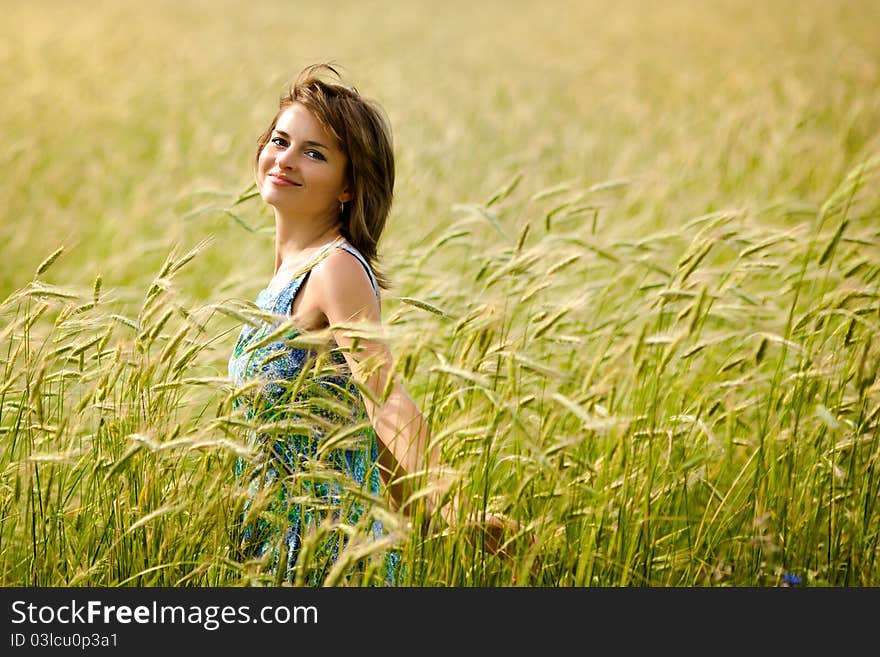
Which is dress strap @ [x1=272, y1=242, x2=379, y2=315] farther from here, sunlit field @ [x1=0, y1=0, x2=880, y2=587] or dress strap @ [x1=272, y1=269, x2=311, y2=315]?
sunlit field @ [x1=0, y1=0, x2=880, y2=587]

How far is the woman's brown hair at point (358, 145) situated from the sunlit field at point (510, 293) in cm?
25

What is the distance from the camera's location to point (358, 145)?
210 centimetres

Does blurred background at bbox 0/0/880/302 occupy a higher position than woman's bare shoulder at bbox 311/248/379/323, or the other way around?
blurred background at bbox 0/0/880/302

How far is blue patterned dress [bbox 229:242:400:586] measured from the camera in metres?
1.64

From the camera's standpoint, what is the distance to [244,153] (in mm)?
6141

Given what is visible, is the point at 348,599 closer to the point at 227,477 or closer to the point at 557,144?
the point at 227,477

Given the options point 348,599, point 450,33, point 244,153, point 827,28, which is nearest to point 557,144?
point 244,153

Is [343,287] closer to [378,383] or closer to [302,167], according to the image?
[378,383]

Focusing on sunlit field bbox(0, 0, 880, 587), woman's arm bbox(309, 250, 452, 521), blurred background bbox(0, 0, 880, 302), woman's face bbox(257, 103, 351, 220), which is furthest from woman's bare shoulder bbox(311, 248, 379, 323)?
blurred background bbox(0, 0, 880, 302)

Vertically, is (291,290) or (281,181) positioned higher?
(281,181)

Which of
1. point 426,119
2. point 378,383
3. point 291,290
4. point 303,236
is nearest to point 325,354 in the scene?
point 378,383

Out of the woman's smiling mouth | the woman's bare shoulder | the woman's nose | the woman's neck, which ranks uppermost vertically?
the woman's nose

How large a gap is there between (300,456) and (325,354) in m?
0.34

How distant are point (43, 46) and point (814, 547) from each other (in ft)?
31.1
